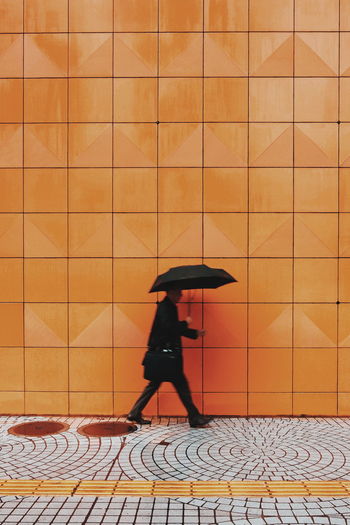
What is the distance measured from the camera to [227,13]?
22.0 ft

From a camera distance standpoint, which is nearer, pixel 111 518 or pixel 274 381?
pixel 111 518

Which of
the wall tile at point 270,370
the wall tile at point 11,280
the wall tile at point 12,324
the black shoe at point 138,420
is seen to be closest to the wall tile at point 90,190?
the wall tile at point 11,280

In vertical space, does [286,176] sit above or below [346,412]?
above

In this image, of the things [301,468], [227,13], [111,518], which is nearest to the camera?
[111,518]

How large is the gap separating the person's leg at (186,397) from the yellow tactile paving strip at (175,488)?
1.61m

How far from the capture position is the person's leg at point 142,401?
623cm

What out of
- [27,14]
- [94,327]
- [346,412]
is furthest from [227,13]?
[346,412]

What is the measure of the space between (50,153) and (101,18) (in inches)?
77.1

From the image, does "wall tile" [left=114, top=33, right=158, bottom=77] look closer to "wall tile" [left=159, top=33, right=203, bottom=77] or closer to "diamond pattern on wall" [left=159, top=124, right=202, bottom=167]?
"wall tile" [left=159, top=33, right=203, bottom=77]

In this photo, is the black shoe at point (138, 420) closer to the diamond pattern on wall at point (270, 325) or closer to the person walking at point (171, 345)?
the person walking at point (171, 345)

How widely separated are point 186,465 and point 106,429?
151cm

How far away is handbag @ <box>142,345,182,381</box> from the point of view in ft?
19.8

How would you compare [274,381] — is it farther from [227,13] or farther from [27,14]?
[27,14]

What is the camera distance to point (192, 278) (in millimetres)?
5773
